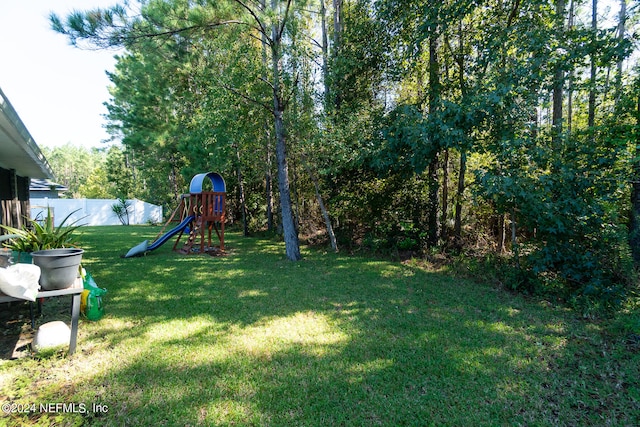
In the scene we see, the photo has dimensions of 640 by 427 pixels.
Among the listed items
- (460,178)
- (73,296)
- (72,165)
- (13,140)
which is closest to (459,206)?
(460,178)

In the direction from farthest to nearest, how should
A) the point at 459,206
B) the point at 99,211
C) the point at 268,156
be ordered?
the point at 99,211 → the point at 268,156 → the point at 459,206

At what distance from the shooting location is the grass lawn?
2049mm

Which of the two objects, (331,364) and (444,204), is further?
(444,204)

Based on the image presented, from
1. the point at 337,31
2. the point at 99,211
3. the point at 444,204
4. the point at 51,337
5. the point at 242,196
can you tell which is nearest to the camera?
the point at 51,337

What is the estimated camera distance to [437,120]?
16.9 ft

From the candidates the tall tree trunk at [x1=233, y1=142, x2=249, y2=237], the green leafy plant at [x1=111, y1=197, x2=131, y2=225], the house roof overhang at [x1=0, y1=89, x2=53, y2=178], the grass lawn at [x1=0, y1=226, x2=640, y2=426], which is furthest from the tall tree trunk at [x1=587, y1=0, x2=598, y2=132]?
the green leafy plant at [x1=111, y1=197, x2=131, y2=225]

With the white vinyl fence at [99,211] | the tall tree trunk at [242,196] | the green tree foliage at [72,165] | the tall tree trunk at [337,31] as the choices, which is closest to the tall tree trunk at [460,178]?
the tall tree trunk at [337,31]

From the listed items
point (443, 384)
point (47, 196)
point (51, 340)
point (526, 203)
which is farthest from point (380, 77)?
point (47, 196)

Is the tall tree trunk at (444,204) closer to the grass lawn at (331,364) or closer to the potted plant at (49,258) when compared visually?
the grass lawn at (331,364)

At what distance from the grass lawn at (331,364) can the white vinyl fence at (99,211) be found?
18361 mm

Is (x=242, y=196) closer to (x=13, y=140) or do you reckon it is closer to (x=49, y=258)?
(x=13, y=140)

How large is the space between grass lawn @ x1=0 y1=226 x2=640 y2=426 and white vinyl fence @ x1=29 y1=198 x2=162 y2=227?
1836 cm

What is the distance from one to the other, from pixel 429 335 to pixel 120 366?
2.81 meters

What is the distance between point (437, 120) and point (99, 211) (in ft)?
70.6
